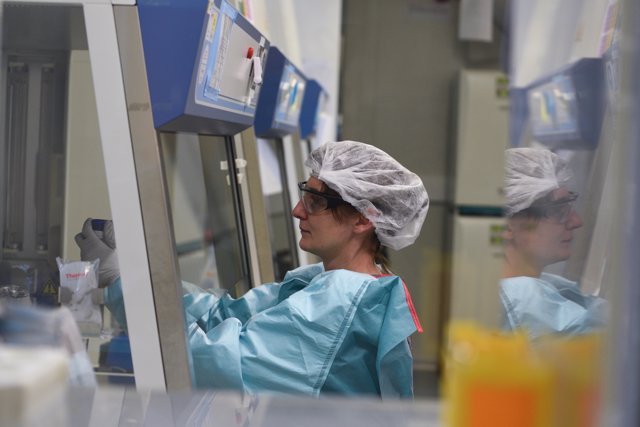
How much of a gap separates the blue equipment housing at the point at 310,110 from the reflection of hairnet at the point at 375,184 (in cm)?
131

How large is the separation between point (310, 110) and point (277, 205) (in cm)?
72

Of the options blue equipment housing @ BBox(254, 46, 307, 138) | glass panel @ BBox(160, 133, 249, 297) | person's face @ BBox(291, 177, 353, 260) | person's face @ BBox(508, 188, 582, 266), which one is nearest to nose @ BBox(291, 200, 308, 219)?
person's face @ BBox(291, 177, 353, 260)

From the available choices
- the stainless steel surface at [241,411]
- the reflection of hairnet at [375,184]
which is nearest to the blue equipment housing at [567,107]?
the stainless steel surface at [241,411]

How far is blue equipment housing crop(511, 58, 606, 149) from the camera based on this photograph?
73 centimetres

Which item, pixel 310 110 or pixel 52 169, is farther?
pixel 310 110

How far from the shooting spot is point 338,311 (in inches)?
53.3

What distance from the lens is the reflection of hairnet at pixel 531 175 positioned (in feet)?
2.54

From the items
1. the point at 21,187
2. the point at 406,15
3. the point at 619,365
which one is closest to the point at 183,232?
the point at 406,15

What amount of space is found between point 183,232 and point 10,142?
1886mm

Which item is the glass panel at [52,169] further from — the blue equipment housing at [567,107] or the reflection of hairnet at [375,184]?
the blue equipment housing at [567,107]

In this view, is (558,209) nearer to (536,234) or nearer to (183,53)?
(536,234)

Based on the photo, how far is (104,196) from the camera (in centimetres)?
122

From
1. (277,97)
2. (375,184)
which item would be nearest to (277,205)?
(277,97)

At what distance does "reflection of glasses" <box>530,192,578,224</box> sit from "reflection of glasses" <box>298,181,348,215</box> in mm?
660
